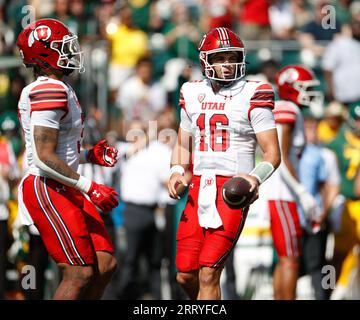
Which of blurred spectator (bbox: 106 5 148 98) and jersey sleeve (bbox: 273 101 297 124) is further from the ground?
blurred spectator (bbox: 106 5 148 98)

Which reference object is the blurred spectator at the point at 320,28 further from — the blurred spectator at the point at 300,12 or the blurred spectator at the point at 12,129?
the blurred spectator at the point at 12,129

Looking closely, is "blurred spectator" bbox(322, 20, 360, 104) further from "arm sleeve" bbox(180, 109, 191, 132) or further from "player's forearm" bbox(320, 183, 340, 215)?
"arm sleeve" bbox(180, 109, 191, 132)

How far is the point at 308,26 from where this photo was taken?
13.3 m

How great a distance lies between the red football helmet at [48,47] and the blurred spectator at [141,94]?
5.39m

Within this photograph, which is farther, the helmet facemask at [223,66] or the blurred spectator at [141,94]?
the blurred spectator at [141,94]

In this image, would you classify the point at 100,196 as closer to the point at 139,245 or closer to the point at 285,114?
the point at 285,114

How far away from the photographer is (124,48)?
1296 centimetres

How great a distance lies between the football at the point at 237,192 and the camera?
6258mm

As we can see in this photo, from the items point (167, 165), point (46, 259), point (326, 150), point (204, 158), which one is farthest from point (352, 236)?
point (204, 158)

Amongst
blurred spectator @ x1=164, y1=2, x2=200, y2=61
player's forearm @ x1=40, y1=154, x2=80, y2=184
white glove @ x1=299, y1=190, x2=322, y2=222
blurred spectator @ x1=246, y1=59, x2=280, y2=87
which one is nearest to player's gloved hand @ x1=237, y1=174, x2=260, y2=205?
player's forearm @ x1=40, y1=154, x2=80, y2=184

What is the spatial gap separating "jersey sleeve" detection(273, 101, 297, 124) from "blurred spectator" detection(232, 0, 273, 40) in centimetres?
470

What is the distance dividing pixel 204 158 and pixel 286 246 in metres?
1.82

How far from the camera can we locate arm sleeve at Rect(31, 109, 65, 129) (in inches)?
255

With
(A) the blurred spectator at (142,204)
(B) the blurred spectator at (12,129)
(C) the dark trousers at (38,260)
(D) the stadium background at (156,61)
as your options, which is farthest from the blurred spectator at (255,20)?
(C) the dark trousers at (38,260)
